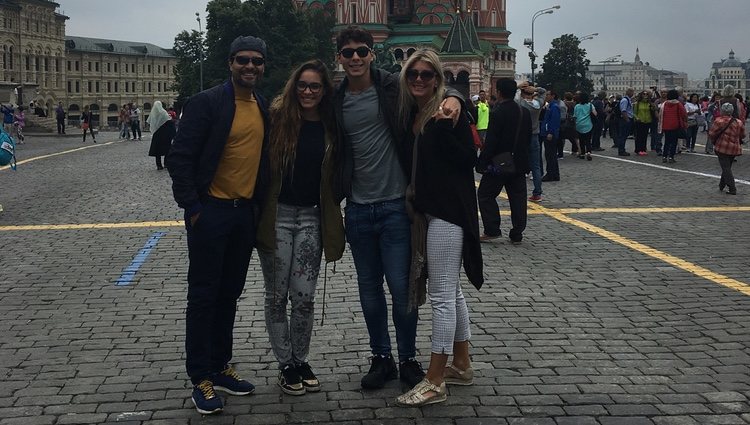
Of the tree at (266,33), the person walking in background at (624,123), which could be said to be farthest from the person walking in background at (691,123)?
the tree at (266,33)

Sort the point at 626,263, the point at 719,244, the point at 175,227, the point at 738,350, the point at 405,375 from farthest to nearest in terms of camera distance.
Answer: the point at 175,227 → the point at 719,244 → the point at 626,263 → the point at 738,350 → the point at 405,375

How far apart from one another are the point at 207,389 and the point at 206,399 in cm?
6

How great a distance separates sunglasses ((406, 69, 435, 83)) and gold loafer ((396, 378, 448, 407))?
165 centimetres

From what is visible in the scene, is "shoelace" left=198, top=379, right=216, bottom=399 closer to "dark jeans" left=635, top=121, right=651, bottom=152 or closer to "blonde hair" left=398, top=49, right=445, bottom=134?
"blonde hair" left=398, top=49, right=445, bottom=134

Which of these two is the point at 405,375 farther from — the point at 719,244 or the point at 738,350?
the point at 719,244

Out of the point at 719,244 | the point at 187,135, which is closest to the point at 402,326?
the point at 187,135

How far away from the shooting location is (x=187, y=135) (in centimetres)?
453

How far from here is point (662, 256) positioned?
8672 mm

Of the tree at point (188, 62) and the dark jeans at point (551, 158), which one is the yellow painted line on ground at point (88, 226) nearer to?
the dark jeans at point (551, 158)

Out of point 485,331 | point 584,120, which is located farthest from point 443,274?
point 584,120

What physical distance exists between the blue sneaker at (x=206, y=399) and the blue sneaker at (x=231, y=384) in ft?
0.59

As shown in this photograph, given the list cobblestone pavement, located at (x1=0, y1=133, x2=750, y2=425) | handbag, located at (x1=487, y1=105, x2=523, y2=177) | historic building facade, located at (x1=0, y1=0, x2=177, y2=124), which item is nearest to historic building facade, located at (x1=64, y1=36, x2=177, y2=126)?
historic building facade, located at (x1=0, y1=0, x2=177, y2=124)

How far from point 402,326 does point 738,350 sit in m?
2.32

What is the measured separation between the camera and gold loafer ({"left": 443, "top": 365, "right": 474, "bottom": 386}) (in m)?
4.85
